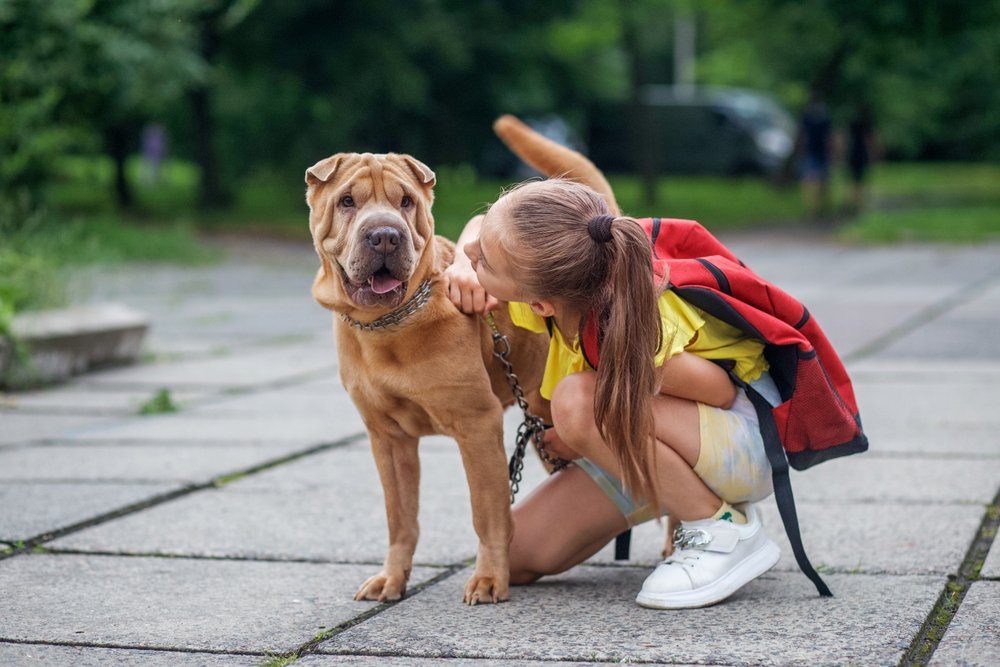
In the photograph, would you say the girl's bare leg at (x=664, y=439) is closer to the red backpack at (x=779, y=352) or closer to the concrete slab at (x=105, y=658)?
the red backpack at (x=779, y=352)

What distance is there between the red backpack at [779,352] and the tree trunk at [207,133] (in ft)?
56.7

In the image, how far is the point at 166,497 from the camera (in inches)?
171

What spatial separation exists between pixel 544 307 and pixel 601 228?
0.27 metres

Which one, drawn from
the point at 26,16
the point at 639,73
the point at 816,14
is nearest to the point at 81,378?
the point at 26,16

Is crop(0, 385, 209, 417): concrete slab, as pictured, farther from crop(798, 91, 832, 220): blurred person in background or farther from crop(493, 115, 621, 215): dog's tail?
crop(798, 91, 832, 220): blurred person in background

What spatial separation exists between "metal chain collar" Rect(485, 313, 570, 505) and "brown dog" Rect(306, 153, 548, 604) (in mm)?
36

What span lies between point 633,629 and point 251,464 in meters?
2.45

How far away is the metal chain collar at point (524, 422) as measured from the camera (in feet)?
10.7

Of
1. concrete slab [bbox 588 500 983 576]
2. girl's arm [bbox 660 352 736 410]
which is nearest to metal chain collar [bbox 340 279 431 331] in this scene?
girl's arm [bbox 660 352 736 410]

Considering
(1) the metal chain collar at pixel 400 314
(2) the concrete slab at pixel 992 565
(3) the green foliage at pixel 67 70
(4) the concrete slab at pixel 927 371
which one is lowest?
(4) the concrete slab at pixel 927 371

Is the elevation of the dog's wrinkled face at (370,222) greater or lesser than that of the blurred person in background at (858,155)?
greater

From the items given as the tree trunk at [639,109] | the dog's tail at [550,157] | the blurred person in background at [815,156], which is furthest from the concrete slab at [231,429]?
the tree trunk at [639,109]

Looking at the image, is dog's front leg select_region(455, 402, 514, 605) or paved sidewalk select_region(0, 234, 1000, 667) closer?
paved sidewalk select_region(0, 234, 1000, 667)

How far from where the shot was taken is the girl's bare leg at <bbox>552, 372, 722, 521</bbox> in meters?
3.08
